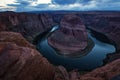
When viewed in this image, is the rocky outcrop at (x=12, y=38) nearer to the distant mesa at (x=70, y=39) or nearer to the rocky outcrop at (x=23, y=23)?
the distant mesa at (x=70, y=39)

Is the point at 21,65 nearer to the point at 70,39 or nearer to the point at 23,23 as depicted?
the point at 70,39

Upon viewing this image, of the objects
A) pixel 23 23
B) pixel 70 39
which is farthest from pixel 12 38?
pixel 23 23

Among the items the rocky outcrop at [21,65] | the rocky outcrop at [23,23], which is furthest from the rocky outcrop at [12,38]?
the rocky outcrop at [23,23]

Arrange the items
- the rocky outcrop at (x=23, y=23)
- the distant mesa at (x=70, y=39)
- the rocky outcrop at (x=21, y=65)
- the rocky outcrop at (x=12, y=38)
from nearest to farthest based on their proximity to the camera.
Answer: the rocky outcrop at (x=21, y=65) → the rocky outcrop at (x=12, y=38) → the distant mesa at (x=70, y=39) → the rocky outcrop at (x=23, y=23)

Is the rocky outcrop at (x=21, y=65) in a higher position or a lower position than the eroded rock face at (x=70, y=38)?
higher

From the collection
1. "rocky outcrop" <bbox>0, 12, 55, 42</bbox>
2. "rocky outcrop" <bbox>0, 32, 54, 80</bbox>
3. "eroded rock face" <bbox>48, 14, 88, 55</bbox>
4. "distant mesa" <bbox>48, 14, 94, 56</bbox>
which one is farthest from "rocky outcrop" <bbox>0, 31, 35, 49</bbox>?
"rocky outcrop" <bbox>0, 12, 55, 42</bbox>

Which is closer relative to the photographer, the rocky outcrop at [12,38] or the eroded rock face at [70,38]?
the rocky outcrop at [12,38]
